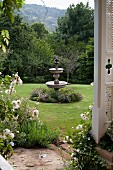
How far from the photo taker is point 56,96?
303 inches

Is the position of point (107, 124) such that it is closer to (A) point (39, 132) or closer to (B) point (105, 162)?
(B) point (105, 162)

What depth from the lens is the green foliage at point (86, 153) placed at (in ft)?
8.26

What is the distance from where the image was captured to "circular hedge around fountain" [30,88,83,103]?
7521mm

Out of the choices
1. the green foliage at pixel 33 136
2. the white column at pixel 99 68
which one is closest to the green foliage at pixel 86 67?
the green foliage at pixel 33 136

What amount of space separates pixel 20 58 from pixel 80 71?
2.00 metres

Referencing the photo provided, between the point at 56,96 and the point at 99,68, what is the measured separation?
5216mm

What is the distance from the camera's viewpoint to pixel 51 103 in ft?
24.1

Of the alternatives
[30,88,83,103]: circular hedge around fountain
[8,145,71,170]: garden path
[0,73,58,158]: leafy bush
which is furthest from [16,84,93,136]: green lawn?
[8,145,71,170]: garden path

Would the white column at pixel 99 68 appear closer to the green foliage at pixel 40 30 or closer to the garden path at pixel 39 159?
the garden path at pixel 39 159

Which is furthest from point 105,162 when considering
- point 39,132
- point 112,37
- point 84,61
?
point 84,61

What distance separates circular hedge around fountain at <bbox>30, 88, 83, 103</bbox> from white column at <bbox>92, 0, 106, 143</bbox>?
4.75 metres

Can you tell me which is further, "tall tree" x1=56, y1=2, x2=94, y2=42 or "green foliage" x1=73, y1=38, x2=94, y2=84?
"tall tree" x1=56, y1=2, x2=94, y2=42

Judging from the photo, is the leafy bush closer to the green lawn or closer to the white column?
the green lawn

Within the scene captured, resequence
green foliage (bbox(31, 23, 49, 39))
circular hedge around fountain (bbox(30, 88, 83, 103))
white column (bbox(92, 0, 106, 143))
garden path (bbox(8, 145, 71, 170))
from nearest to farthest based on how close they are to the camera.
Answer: white column (bbox(92, 0, 106, 143)) < garden path (bbox(8, 145, 71, 170)) < circular hedge around fountain (bbox(30, 88, 83, 103)) < green foliage (bbox(31, 23, 49, 39))
